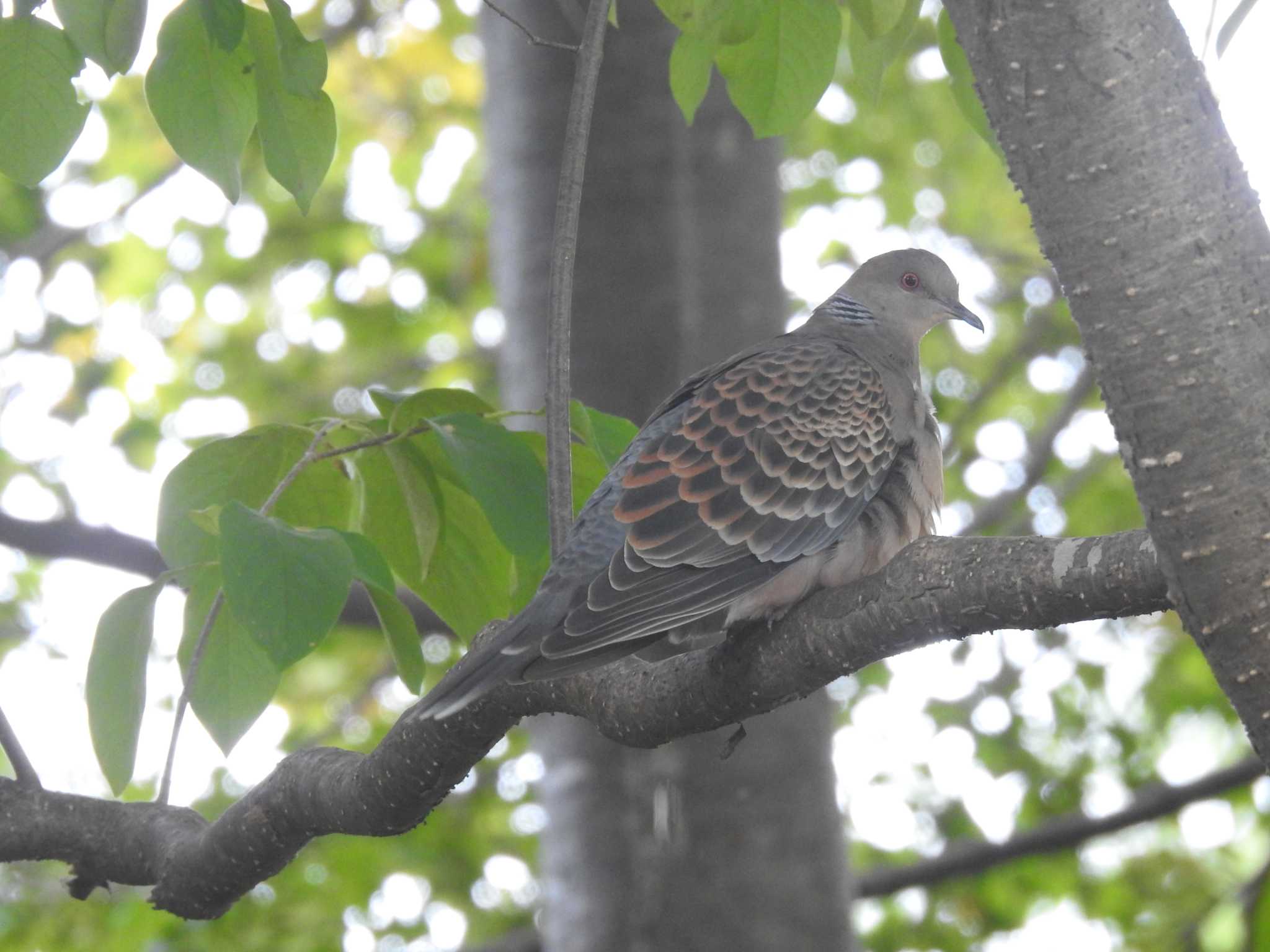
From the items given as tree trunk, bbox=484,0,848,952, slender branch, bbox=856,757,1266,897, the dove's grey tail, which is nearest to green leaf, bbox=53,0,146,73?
the dove's grey tail

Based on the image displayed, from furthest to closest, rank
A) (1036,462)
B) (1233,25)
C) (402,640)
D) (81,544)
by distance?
(1036,462), (81,544), (402,640), (1233,25)

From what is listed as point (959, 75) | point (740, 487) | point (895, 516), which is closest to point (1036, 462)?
point (895, 516)

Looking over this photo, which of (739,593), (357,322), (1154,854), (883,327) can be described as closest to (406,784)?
(739,593)

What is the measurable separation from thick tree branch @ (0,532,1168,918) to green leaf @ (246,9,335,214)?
0.75 metres

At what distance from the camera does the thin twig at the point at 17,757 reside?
1871 mm

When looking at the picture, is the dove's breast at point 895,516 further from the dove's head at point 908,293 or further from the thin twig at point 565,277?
the dove's head at point 908,293

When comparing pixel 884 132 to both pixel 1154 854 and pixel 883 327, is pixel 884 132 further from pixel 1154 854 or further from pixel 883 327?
pixel 883 327

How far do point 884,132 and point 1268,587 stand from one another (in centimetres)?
705

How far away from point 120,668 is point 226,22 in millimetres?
808

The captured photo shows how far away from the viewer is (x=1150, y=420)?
1.20m

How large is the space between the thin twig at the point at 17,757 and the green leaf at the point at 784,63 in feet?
4.35

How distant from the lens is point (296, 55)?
1.76 meters

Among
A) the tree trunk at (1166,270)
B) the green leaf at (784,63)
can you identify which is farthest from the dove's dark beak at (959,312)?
the tree trunk at (1166,270)

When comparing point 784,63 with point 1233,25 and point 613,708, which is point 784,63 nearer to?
point 1233,25
